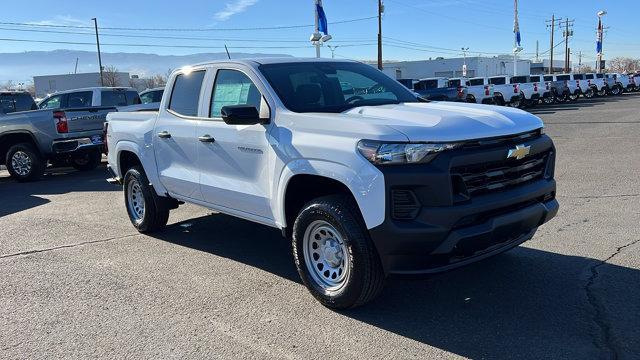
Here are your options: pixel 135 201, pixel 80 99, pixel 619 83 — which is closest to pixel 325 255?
pixel 135 201

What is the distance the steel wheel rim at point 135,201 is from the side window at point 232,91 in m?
2.16

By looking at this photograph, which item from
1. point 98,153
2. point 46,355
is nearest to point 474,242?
point 46,355

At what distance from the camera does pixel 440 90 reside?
80.8 ft

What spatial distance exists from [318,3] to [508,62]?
7803 centimetres

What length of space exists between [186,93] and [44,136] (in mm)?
7246

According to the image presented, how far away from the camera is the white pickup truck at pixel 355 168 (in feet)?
12.1

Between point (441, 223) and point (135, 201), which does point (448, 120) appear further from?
point (135, 201)

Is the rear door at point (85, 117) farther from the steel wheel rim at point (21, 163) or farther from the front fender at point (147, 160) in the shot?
the front fender at point (147, 160)

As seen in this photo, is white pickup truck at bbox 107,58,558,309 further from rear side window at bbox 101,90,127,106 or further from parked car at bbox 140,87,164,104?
parked car at bbox 140,87,164,104

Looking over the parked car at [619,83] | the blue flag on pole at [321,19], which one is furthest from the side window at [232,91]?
the parked car at [619,83]

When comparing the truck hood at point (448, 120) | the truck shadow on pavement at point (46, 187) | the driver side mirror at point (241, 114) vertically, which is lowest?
the truck shadow on pavement at point (46, 187)

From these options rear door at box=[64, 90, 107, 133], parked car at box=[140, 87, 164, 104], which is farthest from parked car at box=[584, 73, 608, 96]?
rear door at box=[64, 90, 107, 133]

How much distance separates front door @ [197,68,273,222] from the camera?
15.6 feet

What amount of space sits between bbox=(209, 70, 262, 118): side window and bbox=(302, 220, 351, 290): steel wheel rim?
1.24 m
